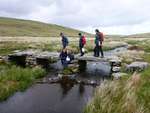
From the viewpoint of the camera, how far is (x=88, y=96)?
18141 mm

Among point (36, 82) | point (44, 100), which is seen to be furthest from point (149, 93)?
point (36, 82)

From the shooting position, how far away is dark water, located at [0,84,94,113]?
15468 millimetres

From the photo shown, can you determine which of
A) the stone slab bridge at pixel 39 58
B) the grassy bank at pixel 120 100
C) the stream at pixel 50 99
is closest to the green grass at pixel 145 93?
the grassy bank at pixel 120 100

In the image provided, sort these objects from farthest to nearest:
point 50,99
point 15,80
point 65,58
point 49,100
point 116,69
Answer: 1. point 65,58
2. point 116,69
3. point 15,80
4. point 50,99
5. point 49,100

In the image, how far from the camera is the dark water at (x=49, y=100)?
1547 cm

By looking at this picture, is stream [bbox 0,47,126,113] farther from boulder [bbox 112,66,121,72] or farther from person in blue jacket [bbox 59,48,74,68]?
person in blue jacket [bbox 59,48,74,68]

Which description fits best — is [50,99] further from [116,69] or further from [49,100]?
[116,69]

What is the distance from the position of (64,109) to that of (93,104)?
87.5 inches

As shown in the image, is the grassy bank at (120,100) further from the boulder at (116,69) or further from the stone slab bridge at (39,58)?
the stone slab bridge at (39,58)

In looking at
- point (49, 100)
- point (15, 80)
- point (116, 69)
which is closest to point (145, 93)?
point (49, 100)

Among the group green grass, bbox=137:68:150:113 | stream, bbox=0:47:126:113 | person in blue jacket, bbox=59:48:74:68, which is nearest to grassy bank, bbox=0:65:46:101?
stream, bbox=0:47:126:113

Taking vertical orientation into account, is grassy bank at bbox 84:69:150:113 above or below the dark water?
above

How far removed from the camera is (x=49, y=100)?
17.2m

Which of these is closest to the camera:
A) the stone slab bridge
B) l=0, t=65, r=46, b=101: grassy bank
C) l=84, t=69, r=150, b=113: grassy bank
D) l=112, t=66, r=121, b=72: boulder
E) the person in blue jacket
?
l=84, t=69, r=150, b=113: grassy bank
